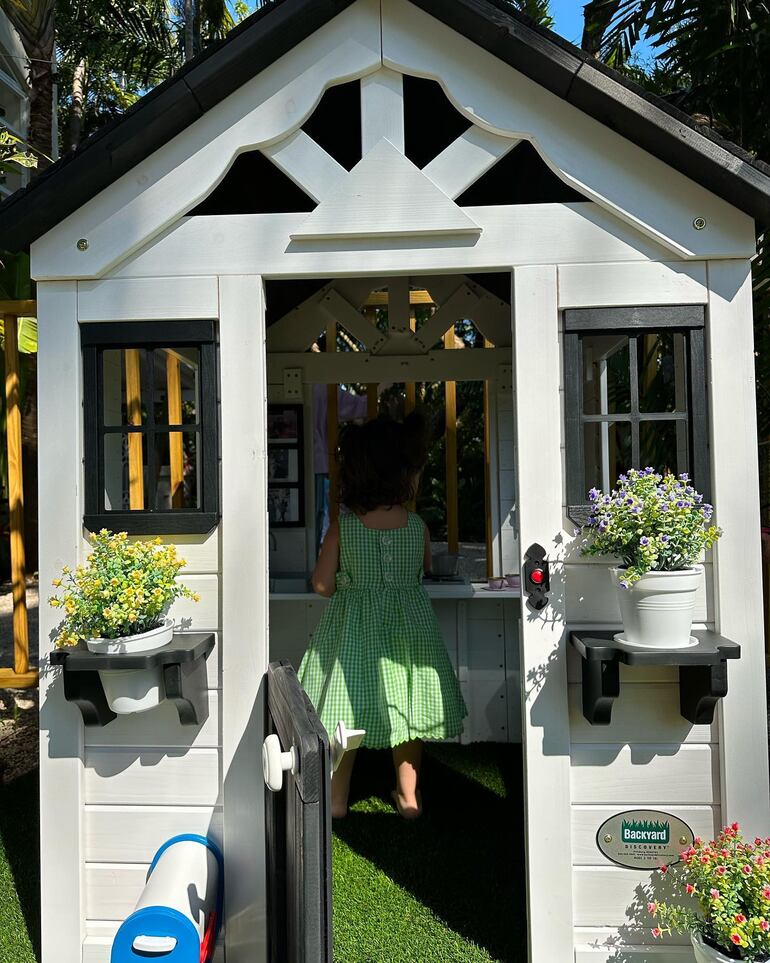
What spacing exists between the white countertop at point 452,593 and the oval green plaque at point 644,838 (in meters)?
1.95

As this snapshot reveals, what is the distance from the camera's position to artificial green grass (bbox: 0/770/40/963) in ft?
9.09

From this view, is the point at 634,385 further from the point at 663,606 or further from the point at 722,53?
the point at 722,53

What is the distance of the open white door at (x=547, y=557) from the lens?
2535mm

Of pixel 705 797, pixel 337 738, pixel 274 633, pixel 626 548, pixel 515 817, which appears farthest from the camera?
pixel 274 633

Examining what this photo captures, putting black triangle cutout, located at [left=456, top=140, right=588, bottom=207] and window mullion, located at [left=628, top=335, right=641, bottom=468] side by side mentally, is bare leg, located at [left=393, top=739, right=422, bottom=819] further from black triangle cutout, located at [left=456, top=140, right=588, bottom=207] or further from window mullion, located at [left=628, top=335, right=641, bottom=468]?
black triangle cutout, located at [left=456, top=140, right=588, bottom=207]

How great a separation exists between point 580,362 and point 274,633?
2816mm

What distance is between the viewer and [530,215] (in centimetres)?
259

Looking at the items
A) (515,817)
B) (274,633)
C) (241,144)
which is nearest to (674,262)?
(241,144)

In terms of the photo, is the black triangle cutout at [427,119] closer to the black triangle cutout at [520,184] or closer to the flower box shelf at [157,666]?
the black triangle cutout at [520,184]

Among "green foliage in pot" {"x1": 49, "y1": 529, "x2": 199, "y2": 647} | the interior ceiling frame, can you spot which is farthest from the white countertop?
"green foliage in pot" {"x1": 49, "y1": 529, "x2": 199, "y2": 647}

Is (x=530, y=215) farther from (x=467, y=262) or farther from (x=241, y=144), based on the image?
(x=241, y=144)

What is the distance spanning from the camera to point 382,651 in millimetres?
3467

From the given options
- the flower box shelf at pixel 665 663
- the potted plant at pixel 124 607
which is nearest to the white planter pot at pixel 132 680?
the potted plant at pixel 124 607

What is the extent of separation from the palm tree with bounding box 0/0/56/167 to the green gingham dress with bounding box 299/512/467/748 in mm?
5929
